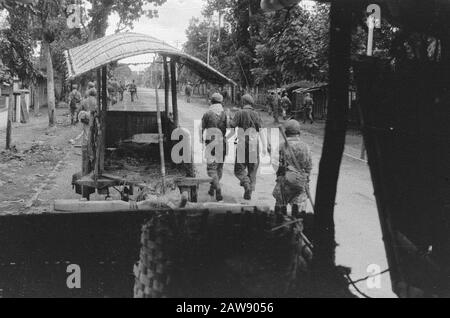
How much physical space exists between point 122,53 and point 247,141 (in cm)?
308

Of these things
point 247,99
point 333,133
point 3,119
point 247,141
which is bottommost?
point 3,119

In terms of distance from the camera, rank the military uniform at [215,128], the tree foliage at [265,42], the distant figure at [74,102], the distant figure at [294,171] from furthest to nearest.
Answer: the distant figure at [74,102] < the tree foliage at [265,42] < the military uniform at [215,128] < the distant figure at [294,171]

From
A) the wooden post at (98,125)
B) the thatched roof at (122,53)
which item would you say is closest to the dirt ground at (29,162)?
the wooden post at (98,125)

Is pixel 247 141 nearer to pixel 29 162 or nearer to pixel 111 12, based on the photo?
pixel 29 162

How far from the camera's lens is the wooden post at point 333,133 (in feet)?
9.90

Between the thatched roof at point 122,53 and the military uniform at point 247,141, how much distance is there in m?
1.24

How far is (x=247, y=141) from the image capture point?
902cm

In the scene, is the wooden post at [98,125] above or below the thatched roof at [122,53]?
below

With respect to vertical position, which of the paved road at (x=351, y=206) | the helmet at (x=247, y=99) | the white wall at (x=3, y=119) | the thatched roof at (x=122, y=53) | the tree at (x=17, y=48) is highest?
the tree at (x=17, y=48)

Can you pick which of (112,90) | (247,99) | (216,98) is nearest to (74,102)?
(112,90)

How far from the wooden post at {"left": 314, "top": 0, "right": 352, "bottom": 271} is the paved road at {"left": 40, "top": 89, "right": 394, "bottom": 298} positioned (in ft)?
5.59

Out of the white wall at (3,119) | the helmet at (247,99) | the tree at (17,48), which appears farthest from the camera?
the white wall at (3,119)

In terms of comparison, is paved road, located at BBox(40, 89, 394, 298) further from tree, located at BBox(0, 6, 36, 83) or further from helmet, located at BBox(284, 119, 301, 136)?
tree, located at BBox(0, 6, 36, 83)

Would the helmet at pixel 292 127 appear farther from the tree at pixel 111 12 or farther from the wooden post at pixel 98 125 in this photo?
the tree at pixel 111 12
